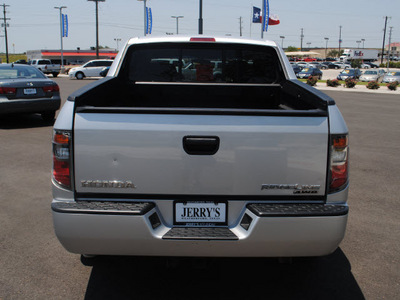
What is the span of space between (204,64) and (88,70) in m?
38.8

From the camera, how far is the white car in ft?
134

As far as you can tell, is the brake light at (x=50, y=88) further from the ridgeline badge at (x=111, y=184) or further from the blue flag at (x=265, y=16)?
the blue flag at (x=265, y=16)

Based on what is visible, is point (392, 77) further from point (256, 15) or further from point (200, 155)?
point (200, 155)

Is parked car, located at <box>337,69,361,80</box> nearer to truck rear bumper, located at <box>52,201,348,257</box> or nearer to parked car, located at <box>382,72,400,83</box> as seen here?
parked car, located at <box>382,72,400,83</box>

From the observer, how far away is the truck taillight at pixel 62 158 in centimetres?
275

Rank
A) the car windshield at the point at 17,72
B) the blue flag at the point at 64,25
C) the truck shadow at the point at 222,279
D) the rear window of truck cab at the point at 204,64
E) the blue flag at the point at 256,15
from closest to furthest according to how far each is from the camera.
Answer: the truck shadow at the point at 222,279 < the rear window of truck cab at the point at 204,64 < the car windshield at the point at 17,72 < the blue flag at the point at 256,15 < the blue flag at the point at 64,25

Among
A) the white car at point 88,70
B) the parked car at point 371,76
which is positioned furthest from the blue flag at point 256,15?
the white car at point 88,70

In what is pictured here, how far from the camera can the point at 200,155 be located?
8.96ft

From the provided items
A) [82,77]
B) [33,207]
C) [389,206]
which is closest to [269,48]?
[389,206]

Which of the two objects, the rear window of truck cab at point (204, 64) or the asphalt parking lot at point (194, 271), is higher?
the rear window of truck cab at point (204, 64)

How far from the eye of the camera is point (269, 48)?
14.5 ft

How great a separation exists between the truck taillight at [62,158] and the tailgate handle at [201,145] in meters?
0.76

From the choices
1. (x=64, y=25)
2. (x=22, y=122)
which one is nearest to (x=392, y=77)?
(x=22, y=122)

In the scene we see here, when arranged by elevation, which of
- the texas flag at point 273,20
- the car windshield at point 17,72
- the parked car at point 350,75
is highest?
the texas flag at point 273,20
